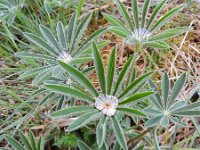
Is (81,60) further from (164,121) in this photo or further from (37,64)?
(37,64)

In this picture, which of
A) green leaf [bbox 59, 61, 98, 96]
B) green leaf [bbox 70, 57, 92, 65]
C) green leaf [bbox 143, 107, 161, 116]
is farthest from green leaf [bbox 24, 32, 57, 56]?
green leaf [bbox 143, 107, 161, 116]

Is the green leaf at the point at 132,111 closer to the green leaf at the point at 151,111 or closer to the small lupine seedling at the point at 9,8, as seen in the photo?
the green leaf at the point at 151,111

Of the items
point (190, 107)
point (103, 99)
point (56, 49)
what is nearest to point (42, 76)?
point (56, 49)

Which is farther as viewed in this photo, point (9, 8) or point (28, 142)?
point (9, 8)

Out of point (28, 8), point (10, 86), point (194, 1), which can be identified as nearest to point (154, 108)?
point (10, 86)

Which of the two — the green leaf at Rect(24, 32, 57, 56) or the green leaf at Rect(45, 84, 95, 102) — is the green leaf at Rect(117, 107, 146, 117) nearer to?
the green leaf at Rect(45, 84, 95, 102)

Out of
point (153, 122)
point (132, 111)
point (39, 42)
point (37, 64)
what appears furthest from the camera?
point (37, 64)

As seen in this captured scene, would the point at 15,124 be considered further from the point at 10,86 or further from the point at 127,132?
the point at 127,132
